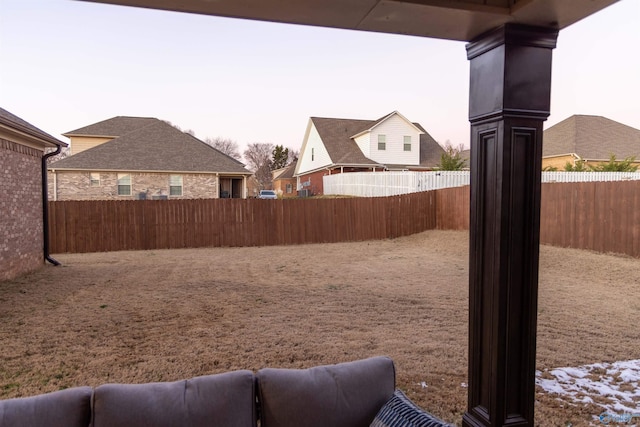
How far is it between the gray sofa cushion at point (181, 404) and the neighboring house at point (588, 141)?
22447 mm

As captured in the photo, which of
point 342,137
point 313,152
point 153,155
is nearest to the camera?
point 153,155

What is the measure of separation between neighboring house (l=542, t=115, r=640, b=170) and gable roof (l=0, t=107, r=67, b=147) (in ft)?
69.6

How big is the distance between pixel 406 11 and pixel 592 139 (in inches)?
948

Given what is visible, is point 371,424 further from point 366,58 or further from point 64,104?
point 64,104

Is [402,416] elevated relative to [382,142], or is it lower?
lower

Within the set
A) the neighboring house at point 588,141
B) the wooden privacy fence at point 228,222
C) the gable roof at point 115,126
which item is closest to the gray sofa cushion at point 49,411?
the wooden privacy fence at point 228,222

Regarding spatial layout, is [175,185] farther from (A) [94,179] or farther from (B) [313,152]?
(B) [313,152]

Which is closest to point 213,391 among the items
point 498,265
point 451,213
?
point 498,265

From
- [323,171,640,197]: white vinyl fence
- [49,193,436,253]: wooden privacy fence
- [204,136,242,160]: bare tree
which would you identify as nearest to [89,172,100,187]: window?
[49,193,436,253]: wooden privacy fence

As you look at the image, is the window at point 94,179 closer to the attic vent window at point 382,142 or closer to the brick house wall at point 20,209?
the brick house wall at point 20,209

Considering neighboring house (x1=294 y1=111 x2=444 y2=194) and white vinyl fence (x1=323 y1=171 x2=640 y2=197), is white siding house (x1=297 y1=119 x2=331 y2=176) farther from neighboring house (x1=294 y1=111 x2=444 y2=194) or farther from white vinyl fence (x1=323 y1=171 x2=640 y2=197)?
white vinyl fence (x1=323 y1=171 x2=640 y2=197)

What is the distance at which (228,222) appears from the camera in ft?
44.6

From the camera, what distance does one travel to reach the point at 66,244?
12.2 meters

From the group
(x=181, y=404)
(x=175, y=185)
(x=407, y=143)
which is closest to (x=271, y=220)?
(x=175, y=185)
